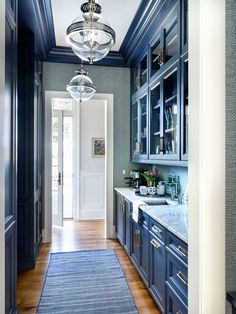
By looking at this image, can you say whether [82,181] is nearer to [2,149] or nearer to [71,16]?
[71,16]

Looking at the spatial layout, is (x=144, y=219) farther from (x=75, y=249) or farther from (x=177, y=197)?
(x=75, y=249)

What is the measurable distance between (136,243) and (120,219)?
3.21ft

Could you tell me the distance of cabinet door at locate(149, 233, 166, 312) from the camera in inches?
82.9

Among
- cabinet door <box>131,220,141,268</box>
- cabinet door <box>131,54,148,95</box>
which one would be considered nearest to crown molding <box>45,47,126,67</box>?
cabinet door <box>131,54,148,95</box>

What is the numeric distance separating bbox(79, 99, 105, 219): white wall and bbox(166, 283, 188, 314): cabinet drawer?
3892 millimetres

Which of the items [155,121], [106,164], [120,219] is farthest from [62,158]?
[155,121]

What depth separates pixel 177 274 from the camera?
1798mm

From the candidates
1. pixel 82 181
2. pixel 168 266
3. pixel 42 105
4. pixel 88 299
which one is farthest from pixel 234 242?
pixel 82 181

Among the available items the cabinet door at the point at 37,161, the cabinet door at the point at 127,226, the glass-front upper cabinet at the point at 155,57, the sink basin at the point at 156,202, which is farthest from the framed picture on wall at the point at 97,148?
the sink basin at the point at 156,202

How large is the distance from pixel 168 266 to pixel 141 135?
7.15 ft

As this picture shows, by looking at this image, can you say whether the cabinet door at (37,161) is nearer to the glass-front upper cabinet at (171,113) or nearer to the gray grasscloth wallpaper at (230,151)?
the glass-front upper cabinet at (171,113)

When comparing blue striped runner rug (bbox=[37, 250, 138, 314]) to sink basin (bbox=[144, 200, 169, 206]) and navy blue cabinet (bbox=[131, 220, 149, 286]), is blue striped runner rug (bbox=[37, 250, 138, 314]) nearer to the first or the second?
navy blue cabinet (bbox=[131, 220, 149, 286])

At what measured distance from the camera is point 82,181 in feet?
18.7

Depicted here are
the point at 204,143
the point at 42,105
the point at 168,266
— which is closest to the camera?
the point at 204,143
